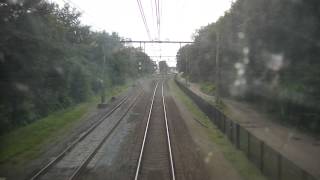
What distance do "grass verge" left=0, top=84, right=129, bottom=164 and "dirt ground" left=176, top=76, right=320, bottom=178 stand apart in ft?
34.2

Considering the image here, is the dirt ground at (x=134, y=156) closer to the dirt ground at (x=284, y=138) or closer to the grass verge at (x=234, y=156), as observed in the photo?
the grass verge at (x=234, y=156)

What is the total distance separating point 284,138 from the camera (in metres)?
22.7

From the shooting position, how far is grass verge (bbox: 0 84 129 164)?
18156mm

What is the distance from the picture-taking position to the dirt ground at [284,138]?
690 inches

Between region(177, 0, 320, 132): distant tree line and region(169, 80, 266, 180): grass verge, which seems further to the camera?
region(177, 0, 320, 132): distant tree line

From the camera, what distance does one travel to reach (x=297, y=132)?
79.9 ft

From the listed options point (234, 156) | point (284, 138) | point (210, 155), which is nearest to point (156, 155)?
point (210, 155)

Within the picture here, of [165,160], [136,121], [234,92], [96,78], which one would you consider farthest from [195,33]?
[165,160]

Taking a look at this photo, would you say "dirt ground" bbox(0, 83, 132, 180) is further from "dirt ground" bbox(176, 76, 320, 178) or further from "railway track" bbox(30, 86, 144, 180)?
Answer: "dirt ground" bbox(176, 76, 320, 178)

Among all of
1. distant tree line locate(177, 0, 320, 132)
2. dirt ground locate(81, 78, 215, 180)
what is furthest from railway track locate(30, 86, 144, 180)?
distant tree line locate(177, 0, 320, 132)

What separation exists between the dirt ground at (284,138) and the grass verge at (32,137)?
34.2 ft

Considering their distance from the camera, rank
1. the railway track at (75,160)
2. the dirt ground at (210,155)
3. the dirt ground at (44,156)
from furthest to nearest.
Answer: the dirt ground at (44,156)
the dirt ground at (210,155)
the railway track at (75,160)

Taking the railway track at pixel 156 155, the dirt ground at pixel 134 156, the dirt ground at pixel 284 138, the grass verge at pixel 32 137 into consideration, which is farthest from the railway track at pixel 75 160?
the dirt ground at pixel 284 138

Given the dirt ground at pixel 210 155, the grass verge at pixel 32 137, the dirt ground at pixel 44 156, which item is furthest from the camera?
the grass verge at pixel 32 137
